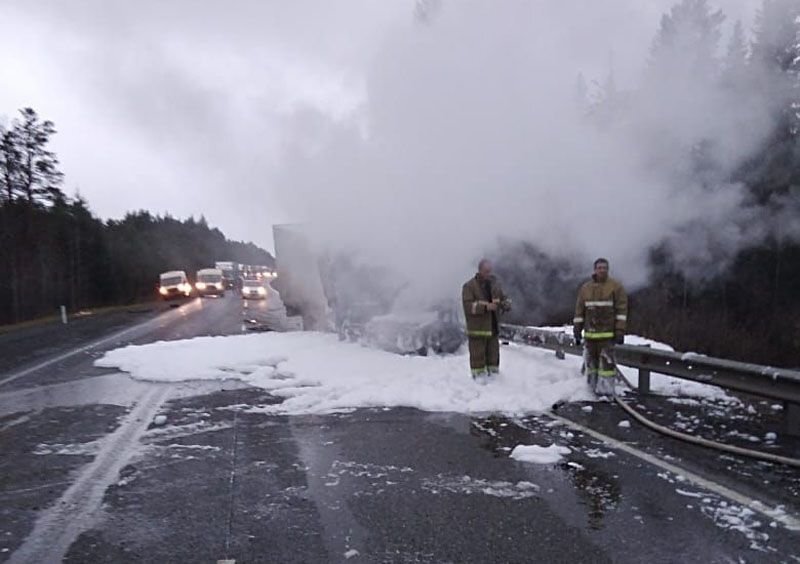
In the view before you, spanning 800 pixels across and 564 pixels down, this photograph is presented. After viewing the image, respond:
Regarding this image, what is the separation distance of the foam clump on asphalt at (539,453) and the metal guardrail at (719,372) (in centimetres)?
210

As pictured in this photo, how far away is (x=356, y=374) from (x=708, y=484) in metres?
5.65

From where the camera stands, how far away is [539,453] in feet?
18.1

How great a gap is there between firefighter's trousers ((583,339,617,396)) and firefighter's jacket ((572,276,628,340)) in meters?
0.09

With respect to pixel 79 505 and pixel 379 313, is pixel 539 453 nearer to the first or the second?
pixel 79 505

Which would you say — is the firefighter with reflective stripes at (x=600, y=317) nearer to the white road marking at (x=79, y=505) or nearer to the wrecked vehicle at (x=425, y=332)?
the wrecked vehicle at (x=425, y=332)

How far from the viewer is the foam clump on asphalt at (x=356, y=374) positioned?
7.78m

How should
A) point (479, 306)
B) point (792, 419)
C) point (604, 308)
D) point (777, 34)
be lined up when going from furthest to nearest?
point (777, 34) < point (479, 306) < point (604, 308) < point (792, 419)

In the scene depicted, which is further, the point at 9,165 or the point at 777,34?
the point at 9,165

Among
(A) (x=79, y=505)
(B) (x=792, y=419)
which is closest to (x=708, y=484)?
(B) (x=792, y=419)

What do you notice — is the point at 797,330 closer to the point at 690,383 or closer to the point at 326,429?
the point at 690,383

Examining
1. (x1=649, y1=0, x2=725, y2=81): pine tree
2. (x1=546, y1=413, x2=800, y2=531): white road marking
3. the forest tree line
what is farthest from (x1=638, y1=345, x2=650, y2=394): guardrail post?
the forest tree line

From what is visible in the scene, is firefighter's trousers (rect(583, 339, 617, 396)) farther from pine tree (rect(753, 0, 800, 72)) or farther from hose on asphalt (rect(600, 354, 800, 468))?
pine tree (rect(753, 0, 800, 72))

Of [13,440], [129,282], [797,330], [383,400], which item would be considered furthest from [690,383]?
[129,282]

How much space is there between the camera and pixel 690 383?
844cm
